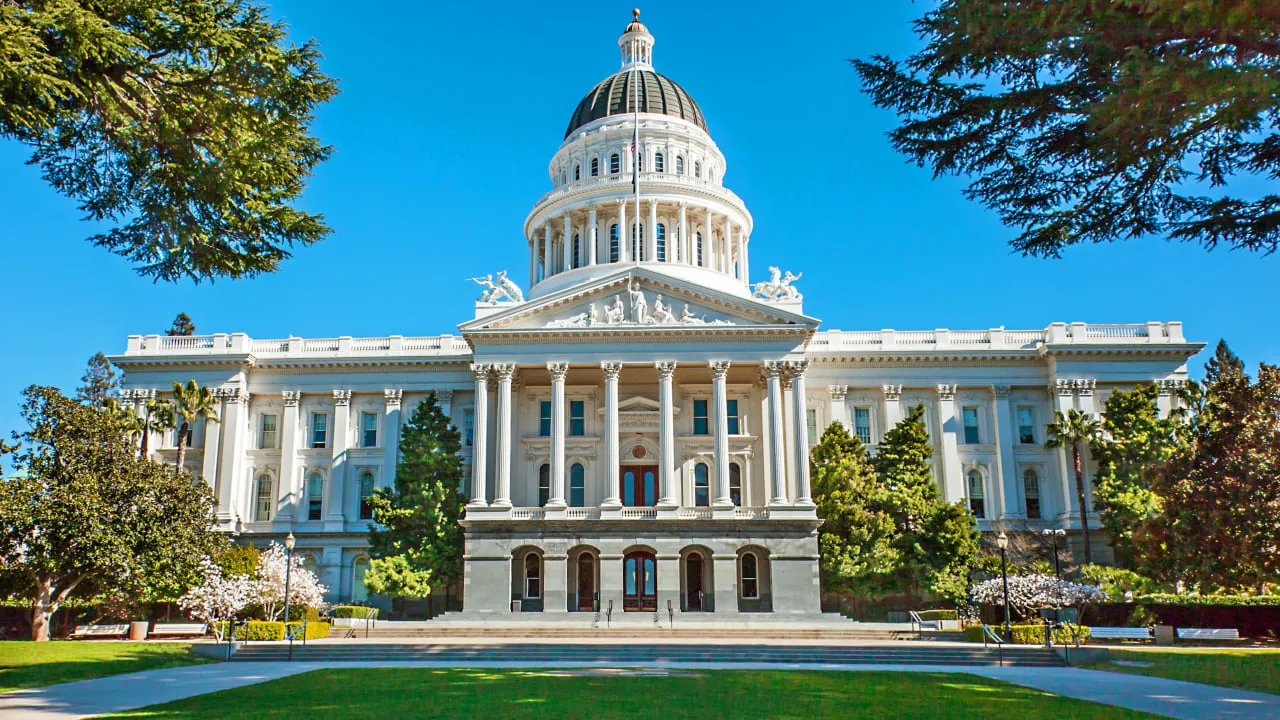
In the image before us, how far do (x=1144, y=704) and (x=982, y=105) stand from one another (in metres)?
11.6

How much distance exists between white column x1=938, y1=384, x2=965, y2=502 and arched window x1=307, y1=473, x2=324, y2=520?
35.4 meters

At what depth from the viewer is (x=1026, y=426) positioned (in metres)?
57.2

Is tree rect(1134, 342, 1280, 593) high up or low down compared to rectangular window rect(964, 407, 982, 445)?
down

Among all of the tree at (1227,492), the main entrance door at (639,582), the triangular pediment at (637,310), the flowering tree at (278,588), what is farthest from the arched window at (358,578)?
the tree at (1227,492)

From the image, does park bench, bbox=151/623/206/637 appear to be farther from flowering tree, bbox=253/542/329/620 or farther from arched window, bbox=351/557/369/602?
arched window, bbox=351/557/369/602

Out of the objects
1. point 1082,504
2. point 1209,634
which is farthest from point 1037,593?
point 1082,504

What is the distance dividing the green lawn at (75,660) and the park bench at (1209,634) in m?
35.5

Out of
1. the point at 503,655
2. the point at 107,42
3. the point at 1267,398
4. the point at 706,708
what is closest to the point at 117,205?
the point at 107,42

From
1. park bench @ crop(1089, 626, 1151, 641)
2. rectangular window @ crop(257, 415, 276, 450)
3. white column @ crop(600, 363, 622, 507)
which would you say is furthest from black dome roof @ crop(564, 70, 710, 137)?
park bench @ crop(1089, 626, 1151, 641)

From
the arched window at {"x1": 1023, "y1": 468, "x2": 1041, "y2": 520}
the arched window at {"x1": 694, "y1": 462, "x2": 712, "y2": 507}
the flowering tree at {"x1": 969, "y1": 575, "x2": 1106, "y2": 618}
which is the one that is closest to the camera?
the flowering tree at {"x1": 969, "y1": 575, "x2": 1106, "y2": 618}

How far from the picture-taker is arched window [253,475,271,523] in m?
57.8

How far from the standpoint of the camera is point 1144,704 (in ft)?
61.7

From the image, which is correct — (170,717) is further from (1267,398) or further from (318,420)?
(318,420)

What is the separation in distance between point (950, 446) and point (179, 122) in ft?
155
